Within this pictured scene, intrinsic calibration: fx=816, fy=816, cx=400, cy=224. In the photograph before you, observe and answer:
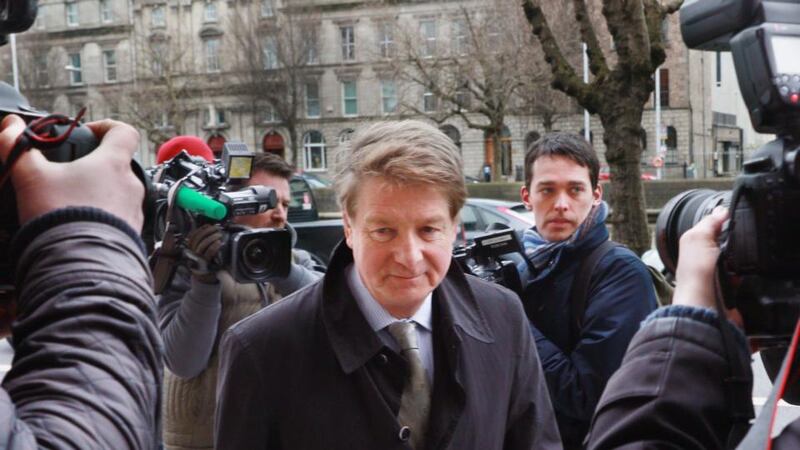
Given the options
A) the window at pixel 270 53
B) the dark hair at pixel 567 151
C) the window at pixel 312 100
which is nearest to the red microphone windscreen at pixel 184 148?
the dark hair at pixel 567 151

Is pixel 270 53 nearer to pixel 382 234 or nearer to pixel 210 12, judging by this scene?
pixel 210 12

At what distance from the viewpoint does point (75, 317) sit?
1.08m

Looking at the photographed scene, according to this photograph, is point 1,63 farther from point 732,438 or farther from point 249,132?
point 732,438

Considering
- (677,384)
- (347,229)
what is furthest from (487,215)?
(677,384)

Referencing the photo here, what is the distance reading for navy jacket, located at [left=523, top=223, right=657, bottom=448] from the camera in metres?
2.83

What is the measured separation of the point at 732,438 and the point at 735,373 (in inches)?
4.1

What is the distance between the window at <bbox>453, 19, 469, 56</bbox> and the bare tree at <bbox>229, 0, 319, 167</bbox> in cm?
880

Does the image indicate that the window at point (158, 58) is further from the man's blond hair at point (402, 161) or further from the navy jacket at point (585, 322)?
the man's blond hair at point (402, 161)

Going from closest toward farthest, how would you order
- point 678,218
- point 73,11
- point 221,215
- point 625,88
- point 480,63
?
point 678,218 < point 221,215 < point 625,88 < point 480,63 < point 73,11

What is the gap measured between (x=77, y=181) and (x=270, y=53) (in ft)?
137

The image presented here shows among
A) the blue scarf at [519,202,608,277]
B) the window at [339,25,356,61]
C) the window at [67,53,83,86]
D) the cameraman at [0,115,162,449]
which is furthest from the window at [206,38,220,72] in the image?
the cameraman at [0,115,162,449]

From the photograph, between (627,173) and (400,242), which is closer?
(400,242)

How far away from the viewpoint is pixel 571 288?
3.04 meters

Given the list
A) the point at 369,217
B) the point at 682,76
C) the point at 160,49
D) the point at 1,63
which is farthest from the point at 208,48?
the point at 369,217
